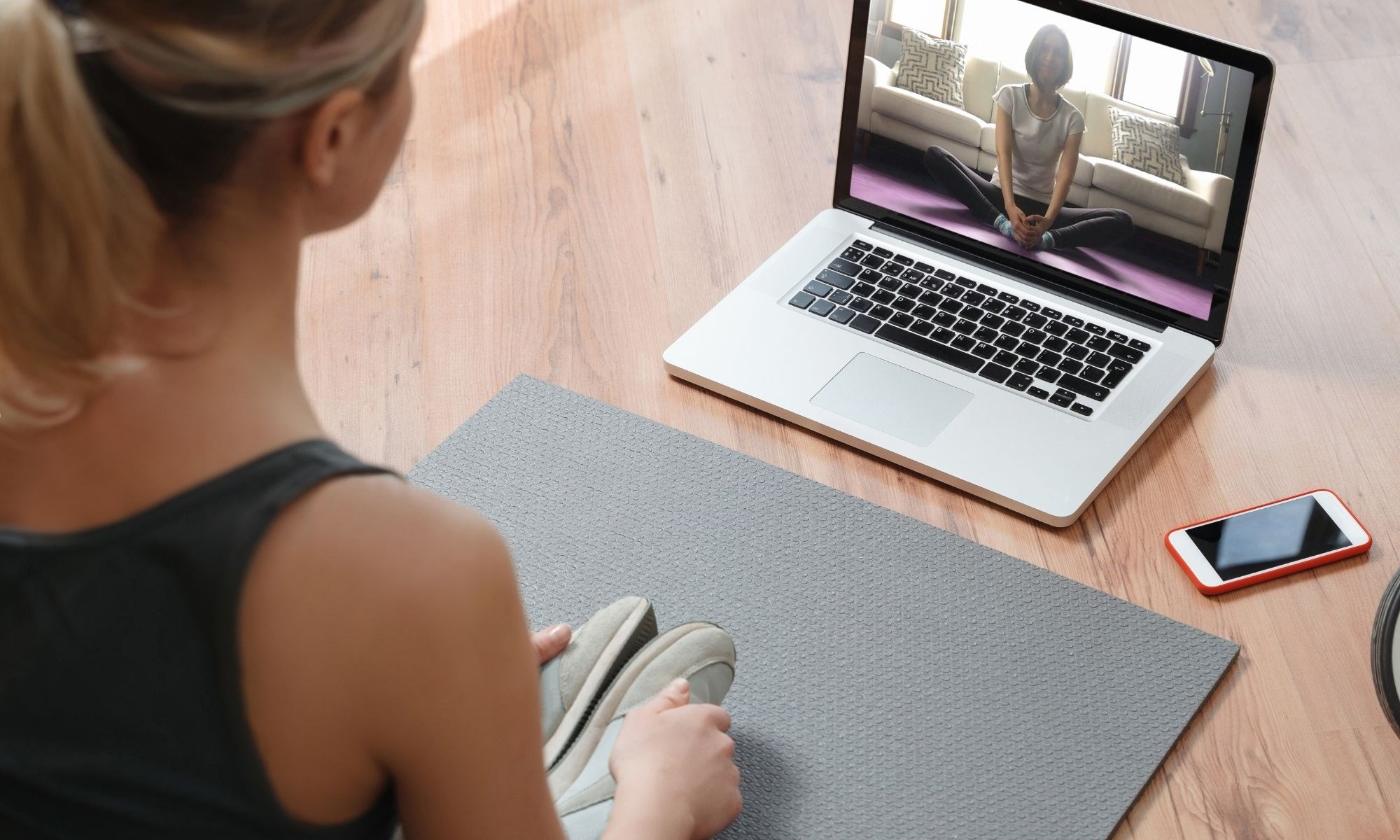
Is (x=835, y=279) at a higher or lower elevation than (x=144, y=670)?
lower

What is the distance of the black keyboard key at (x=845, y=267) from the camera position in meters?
1.39

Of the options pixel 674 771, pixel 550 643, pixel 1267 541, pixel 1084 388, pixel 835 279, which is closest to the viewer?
pixel 674 771

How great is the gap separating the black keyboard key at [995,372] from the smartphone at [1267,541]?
0.67 feet

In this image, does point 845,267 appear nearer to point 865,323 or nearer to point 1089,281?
point 865,323

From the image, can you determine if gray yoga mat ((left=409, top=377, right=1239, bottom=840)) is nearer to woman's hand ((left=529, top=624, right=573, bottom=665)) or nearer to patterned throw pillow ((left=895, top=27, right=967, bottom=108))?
woman's hand ((left=529, top=624, right=573, bottom=665))

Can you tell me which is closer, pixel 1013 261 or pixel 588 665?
pixel 588 665

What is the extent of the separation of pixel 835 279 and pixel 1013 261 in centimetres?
17

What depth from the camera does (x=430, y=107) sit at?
5.52 ft

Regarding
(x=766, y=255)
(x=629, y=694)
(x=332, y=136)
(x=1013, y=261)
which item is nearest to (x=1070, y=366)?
(x=1013, y=261)

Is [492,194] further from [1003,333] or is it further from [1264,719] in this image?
[1264,719]

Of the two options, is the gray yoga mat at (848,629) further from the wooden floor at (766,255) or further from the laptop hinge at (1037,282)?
the laptop hinge at (1037,282)

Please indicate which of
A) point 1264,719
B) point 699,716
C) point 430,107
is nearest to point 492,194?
point 430,107

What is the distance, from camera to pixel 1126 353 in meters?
1.29

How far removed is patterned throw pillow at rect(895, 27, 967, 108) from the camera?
4.28ft
